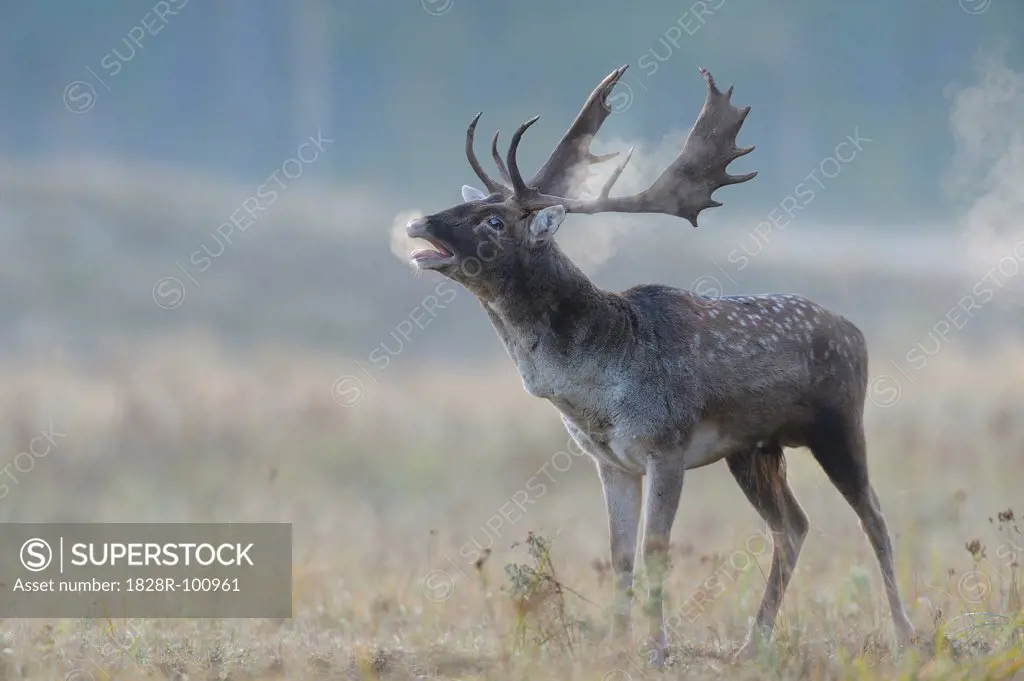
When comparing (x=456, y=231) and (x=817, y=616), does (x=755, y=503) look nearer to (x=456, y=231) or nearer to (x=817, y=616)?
(x=817, y=616)

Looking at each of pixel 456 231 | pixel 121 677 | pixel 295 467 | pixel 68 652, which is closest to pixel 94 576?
pixel 68 652

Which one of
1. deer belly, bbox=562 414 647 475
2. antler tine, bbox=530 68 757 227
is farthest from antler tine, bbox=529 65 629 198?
deer belly, bbox=562 414 647 475

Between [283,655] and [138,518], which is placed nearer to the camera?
[283,655]

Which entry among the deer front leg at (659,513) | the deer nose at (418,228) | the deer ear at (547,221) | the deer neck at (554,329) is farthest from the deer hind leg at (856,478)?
the deer nose at (418,228)

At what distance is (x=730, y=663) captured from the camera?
7523 mm

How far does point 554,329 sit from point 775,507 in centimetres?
228

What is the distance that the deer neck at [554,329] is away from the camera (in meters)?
7.61

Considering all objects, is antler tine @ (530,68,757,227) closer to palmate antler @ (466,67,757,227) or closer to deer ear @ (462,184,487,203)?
palmate antler @ (466,67,757,227)

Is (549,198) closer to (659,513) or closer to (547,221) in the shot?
(547,221)

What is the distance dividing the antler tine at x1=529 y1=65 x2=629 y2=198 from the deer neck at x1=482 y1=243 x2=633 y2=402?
2.57 feet

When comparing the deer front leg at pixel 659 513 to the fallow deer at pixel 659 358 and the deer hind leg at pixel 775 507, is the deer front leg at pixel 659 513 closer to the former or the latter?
the fallow deer at pixel 659 358

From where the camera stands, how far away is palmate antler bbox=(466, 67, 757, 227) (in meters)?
8.21

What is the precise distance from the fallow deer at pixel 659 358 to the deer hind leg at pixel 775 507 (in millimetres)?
11

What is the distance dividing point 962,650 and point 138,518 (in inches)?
439
